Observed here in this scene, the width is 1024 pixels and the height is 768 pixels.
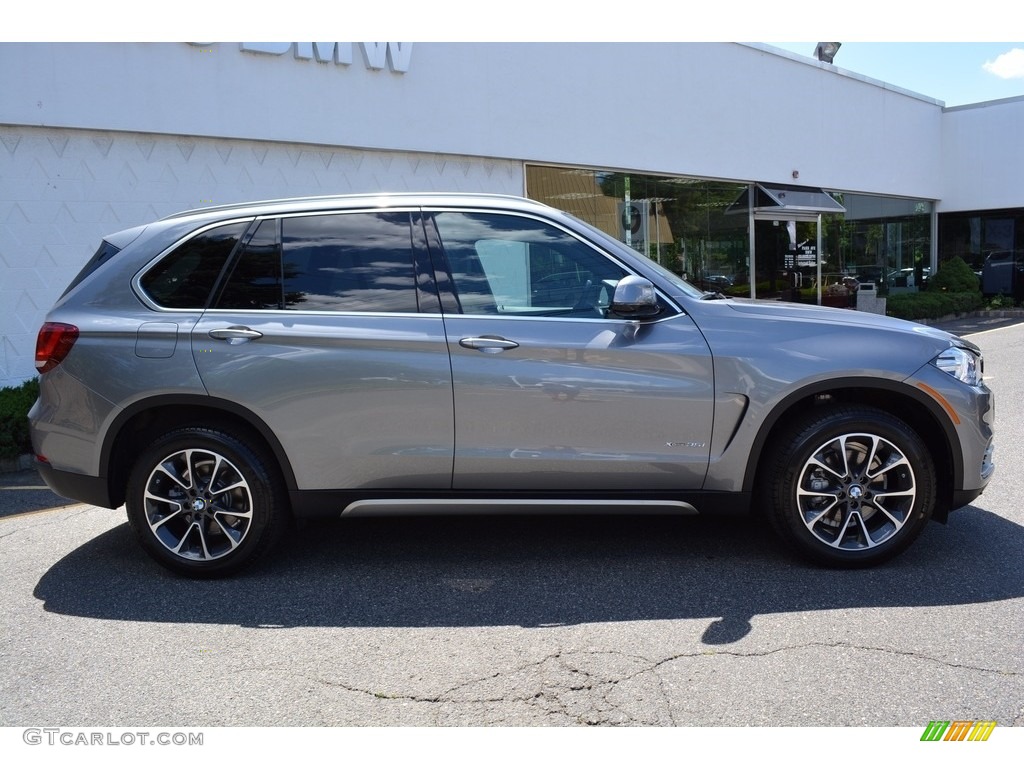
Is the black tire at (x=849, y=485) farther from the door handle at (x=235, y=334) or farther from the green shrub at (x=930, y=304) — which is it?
the green shrub at (x=930, y=304)

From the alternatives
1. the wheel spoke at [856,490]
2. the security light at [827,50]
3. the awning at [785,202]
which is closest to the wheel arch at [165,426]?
the wheel spoke at [856,490]

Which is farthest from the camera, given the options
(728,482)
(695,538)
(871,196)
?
(871,196)

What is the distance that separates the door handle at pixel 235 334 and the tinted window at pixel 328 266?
0.16m

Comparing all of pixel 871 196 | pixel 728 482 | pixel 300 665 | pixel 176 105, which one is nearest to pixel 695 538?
pixel 728 482

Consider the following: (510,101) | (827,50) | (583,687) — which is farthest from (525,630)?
(827,50)

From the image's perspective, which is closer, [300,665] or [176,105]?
[300,665]

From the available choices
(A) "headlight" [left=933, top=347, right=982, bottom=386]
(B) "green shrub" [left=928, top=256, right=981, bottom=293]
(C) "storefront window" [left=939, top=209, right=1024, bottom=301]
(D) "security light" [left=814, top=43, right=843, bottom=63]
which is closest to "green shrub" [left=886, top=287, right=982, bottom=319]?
(B) "green shrub" [left=928, top=256, right=981, bottom=293]

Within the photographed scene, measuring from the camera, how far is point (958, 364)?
4.13 m

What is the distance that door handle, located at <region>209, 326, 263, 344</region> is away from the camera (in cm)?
417

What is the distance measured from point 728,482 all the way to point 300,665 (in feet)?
7.04

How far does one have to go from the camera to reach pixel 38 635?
3.78 m

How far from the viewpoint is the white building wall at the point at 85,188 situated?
8.45m

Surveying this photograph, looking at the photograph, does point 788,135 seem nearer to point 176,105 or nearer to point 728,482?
point 176,105

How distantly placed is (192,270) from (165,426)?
0.82m
